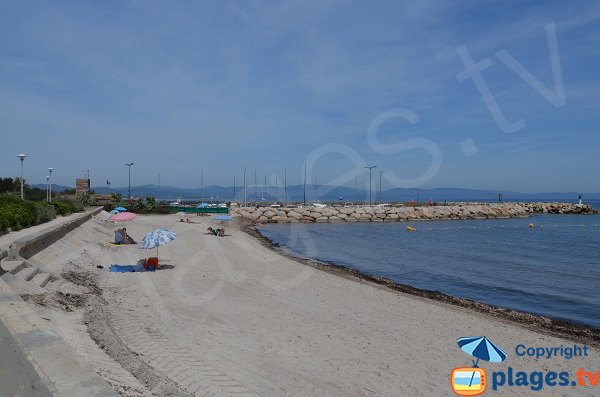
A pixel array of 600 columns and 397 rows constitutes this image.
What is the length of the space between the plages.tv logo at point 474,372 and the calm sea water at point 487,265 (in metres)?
6.44

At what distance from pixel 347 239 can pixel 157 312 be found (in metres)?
27.1

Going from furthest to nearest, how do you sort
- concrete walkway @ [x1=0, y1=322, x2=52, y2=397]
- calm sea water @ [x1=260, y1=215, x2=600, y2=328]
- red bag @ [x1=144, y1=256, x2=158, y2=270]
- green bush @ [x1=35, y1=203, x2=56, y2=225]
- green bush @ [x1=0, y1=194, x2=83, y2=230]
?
green bush @ [x1=35, y1=203, x2=56, y2=225], green bush @ [x1=0, y1=194, x2=83, y2=230], calm sea water @ [x1=260, y1=215, x2=600, y2=328], red bag @ [x1=144, y1=256, x2=158, y2=270], concrete walkway @ [x1=0, y1=322, x2=52, y2=397]

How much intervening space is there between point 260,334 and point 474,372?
12.8ft

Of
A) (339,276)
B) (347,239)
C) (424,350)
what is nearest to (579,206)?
(347,239)

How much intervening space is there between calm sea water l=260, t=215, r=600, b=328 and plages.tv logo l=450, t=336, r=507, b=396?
6437 millimetres

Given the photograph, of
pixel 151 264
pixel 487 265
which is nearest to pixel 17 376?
pixel 151 264

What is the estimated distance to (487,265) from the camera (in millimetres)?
22969

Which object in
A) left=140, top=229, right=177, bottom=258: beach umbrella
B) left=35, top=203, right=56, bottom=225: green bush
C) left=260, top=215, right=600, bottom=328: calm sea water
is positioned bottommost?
left=260, top=215, right=600, bottom=328: calm sea water

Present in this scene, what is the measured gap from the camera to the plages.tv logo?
7223mm

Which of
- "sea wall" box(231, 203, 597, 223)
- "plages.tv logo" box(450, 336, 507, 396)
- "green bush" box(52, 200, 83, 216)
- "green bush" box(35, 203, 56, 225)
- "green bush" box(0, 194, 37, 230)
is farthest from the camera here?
"sea wall" box(231, 203, 597, 223)

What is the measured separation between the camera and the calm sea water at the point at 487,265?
49.7 feet

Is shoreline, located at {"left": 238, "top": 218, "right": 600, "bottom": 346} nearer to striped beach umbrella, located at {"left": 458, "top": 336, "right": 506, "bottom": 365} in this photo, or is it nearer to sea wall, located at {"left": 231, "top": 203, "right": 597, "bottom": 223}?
striped beach umbrella, located at {"left": 458, "top": 336, "right": 506, "bottom": 365}

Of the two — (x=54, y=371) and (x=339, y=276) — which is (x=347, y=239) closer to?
(x=339, y=276)

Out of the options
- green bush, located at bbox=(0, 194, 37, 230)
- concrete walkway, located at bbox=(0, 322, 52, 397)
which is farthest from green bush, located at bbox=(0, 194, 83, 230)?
concrete walkway, located at bbox=(0, 322, 52, 397)
